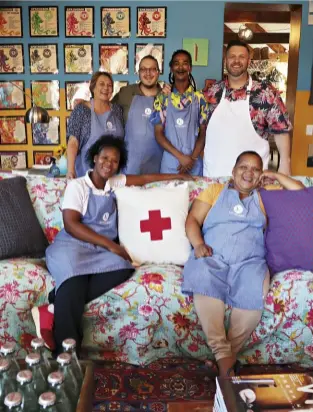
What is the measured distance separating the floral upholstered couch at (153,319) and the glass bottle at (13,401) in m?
0.90

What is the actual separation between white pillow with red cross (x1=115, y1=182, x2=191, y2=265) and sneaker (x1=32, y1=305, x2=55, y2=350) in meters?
0.51

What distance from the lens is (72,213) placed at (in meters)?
2.08

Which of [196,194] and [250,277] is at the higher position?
[196,194]

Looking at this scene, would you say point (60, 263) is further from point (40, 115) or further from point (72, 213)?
point (40, 115)

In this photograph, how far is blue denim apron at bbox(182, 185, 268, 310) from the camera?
186 centimetres

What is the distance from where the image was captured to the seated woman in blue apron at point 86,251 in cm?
181

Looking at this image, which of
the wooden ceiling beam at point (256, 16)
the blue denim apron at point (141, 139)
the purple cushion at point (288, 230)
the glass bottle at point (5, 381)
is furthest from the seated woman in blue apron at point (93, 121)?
the wooden ceiling beam at point (256, 16)

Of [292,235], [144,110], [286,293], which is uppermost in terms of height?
[144,110]

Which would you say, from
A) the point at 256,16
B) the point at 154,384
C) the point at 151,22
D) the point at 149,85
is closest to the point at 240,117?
the point at 149,85

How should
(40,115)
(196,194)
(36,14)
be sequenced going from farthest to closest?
1. (36,14)
2. (40,115)
3. (196,194)

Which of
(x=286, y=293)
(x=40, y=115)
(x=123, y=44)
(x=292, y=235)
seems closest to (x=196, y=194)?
(x=292, y=235)

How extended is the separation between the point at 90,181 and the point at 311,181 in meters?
1.20

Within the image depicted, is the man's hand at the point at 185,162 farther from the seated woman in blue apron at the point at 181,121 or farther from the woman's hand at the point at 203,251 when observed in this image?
the woman's hand at the point at 203,251

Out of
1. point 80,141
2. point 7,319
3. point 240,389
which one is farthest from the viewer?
point 80,141
